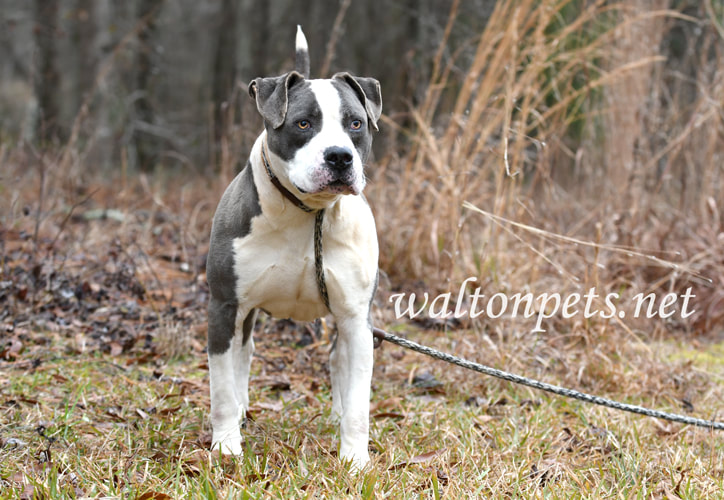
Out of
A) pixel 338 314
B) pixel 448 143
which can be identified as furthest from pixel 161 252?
pixel 338 314

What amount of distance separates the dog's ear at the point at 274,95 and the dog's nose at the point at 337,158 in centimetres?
21

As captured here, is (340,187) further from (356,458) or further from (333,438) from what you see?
(333,438)

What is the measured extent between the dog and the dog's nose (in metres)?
0.08

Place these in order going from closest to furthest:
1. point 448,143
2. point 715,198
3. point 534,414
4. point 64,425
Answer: point 64,425, point 534,414, point 448,143, point 715,198

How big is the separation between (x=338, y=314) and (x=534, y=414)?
1094 mm

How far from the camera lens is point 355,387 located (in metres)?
2.69

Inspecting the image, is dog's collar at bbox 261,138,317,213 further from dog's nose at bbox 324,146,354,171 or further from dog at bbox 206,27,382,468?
dog's nose at bbox 324,146,354,171

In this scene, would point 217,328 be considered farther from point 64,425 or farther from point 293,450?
point 64,425

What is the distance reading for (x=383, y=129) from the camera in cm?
744

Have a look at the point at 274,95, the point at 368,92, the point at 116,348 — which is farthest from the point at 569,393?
the point at 116,348

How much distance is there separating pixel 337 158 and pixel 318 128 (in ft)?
0.54

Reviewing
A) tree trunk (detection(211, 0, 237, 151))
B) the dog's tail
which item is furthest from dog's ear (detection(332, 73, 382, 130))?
tree trunk (detection(211, 0, 237, 151))

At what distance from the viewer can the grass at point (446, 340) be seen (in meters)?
2.58

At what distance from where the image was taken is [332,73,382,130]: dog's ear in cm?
261
